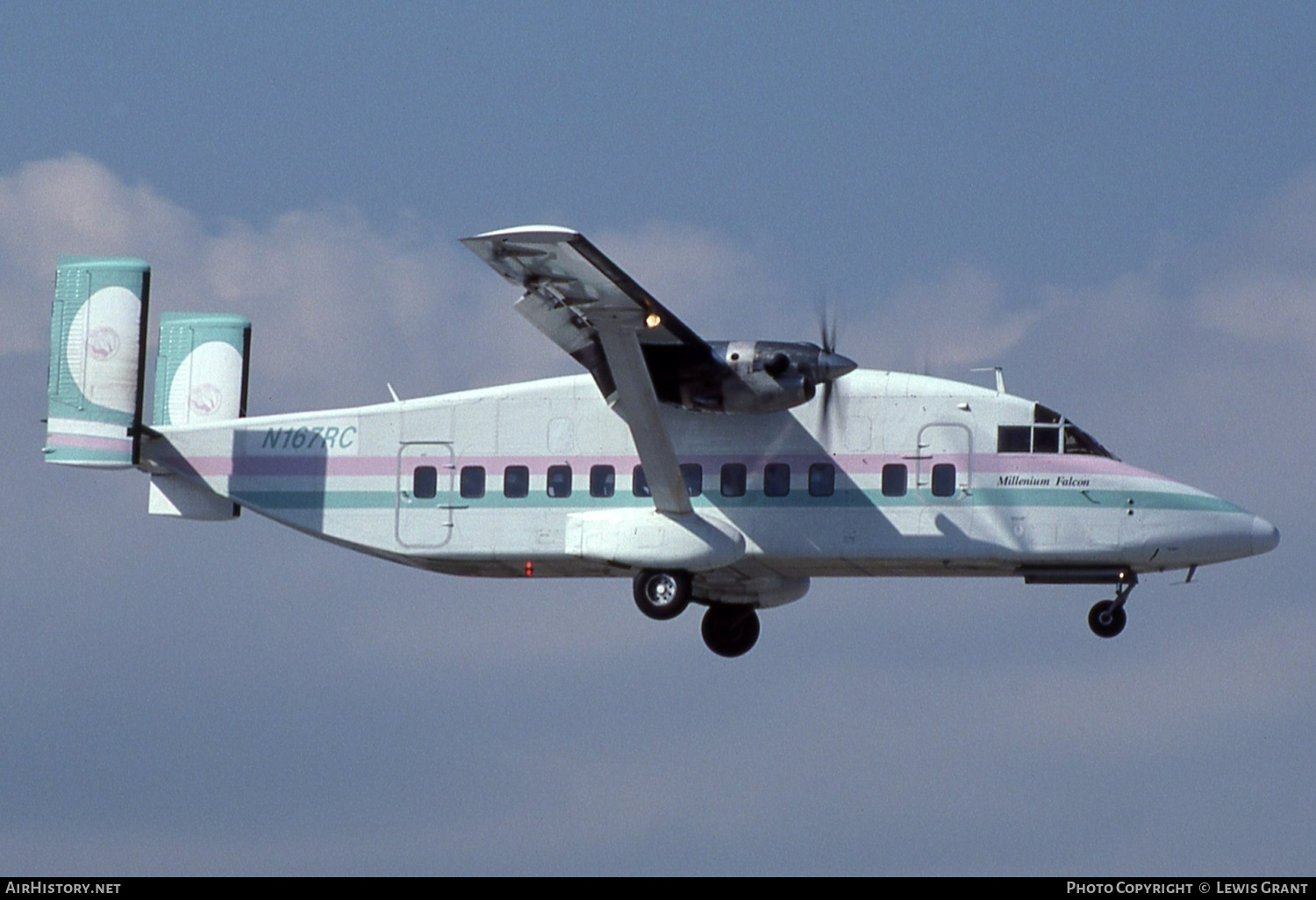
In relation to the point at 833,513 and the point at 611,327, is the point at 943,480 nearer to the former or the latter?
the point at 833,513

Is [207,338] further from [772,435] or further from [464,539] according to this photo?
[772,435]

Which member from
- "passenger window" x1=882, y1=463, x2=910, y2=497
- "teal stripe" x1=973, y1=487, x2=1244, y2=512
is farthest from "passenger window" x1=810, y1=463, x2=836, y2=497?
"teal stripe" x1=973, y1=487, x2=1244, y2=512

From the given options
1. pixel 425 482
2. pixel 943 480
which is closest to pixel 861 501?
pixel 943 480

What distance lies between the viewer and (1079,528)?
29484 millimetres

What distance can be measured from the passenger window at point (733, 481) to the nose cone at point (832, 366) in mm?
1565

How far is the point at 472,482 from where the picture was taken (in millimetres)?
31078

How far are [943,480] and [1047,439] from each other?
52.3 inches

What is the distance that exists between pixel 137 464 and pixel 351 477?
2.83 metres

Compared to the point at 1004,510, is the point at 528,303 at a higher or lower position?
higher

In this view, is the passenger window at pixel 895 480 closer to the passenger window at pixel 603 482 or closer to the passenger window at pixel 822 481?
the passenger window at pixel 822 481

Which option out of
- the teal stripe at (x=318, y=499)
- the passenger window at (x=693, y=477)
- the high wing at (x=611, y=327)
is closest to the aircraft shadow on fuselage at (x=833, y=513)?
the passenger window at (x=693, y=477)
